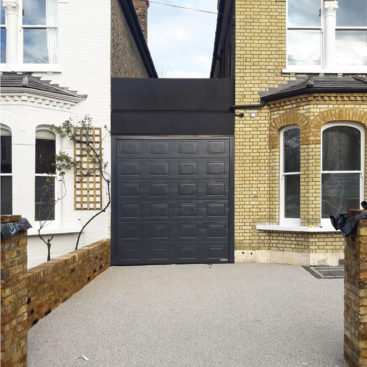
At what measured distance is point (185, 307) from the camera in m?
4.72

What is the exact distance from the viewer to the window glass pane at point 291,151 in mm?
7430

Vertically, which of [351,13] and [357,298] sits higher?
[351,13]

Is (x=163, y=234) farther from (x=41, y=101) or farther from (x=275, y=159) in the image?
(x=41, y=101)

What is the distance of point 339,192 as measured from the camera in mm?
7219

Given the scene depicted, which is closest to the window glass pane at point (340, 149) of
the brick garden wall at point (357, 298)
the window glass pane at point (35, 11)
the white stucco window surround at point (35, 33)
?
the brick garden wall at point (357, 298)

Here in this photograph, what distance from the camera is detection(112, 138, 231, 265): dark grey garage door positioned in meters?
7.54

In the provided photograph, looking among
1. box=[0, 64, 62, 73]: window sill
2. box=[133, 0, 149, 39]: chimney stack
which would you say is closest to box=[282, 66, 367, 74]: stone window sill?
box=[0, 64, 62, 73]: window sill

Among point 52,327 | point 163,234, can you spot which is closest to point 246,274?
point 163,234

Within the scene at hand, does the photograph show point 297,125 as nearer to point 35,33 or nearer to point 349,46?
point 349,46

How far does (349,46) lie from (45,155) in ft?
25.5

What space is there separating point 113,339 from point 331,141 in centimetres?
613

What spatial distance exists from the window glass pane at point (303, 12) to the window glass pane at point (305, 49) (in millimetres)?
278

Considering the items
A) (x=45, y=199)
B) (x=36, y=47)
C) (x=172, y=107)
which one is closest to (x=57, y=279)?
(x=45, y=199)

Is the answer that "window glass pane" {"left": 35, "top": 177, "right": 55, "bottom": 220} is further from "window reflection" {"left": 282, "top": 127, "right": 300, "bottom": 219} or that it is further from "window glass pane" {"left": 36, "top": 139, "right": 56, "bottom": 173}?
"window reflection" {"left": 282, "top": 127, "right": 300, "bottom": 219}
